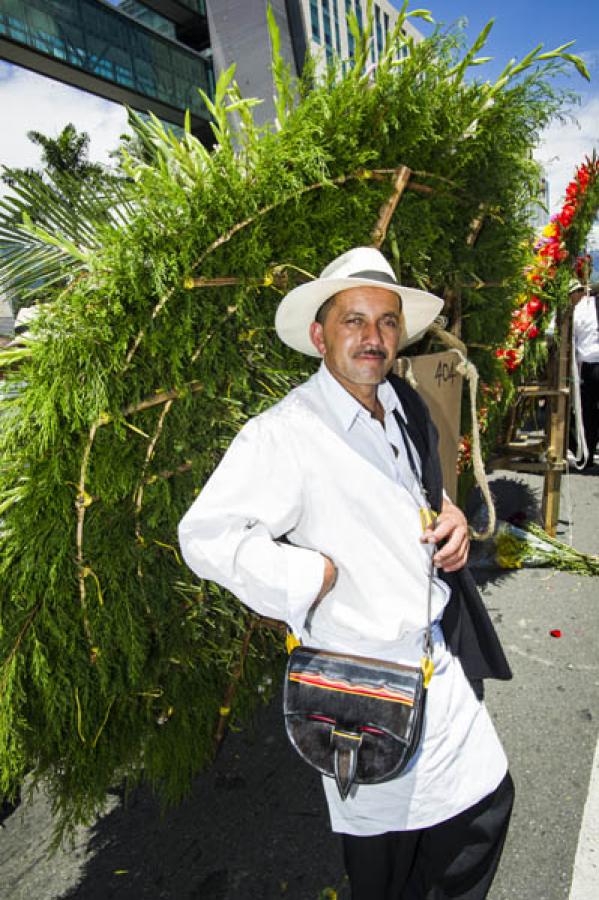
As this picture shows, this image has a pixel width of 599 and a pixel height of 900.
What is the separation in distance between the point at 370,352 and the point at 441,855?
140cm

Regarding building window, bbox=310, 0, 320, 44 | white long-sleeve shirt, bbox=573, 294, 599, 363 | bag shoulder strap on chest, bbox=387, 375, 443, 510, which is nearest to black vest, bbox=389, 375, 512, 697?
bag shoulder strap on chest, bbox=387, 375, 443, 510

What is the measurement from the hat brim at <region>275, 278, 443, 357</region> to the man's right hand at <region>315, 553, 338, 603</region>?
2.46 ft

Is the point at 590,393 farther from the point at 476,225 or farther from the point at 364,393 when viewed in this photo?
the point at 364,393

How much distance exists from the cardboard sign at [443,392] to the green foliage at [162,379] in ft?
1.33

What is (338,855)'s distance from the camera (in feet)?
6.46

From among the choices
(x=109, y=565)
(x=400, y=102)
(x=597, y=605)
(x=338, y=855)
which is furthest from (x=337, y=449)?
(x=597, y=605)

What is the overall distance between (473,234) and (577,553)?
2560 millimetres

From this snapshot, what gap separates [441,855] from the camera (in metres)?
1.50

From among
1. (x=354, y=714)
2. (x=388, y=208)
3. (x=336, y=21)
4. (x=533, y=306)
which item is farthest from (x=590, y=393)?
(x=336, y=21)

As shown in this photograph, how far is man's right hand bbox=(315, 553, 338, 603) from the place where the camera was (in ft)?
3.97

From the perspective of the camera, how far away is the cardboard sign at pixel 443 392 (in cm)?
214

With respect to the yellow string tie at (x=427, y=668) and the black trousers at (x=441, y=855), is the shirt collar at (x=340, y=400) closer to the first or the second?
the yellow string tie at (x=427, y=668)

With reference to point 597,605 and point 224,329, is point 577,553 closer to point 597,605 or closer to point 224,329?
point 597,605

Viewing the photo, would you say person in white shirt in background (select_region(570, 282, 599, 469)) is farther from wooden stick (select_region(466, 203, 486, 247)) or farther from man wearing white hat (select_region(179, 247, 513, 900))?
man wearing white hat (select_region(179, 247, 513, 900))
